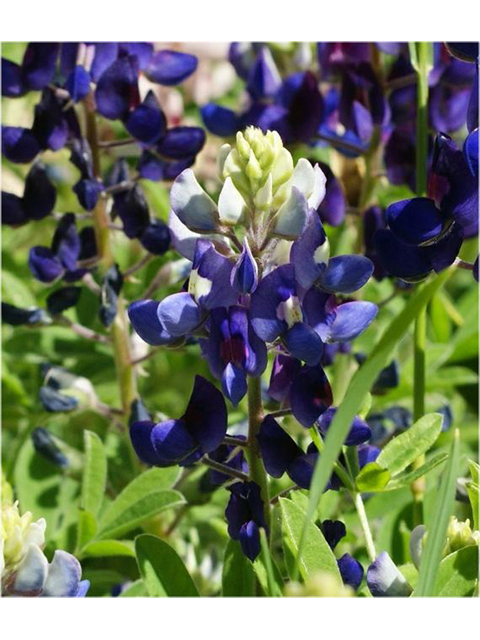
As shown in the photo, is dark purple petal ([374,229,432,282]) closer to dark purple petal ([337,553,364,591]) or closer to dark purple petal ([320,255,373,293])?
dark purple petal ([320,255,373,293])

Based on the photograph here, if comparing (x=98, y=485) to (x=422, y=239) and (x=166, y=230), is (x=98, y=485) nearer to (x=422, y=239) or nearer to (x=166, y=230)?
(x=166, y=230)

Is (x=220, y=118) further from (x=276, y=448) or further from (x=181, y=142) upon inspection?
(x=276, y=448)

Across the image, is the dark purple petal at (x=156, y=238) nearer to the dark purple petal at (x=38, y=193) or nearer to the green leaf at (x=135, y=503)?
the dark purple petal at (x=38, y=193)

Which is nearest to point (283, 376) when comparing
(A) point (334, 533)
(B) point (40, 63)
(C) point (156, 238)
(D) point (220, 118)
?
(A) point (334, 533)

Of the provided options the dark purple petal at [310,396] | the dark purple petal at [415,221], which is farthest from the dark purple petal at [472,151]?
the dark purple petal at [310,396]

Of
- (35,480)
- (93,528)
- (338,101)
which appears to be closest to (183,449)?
(93,528)
